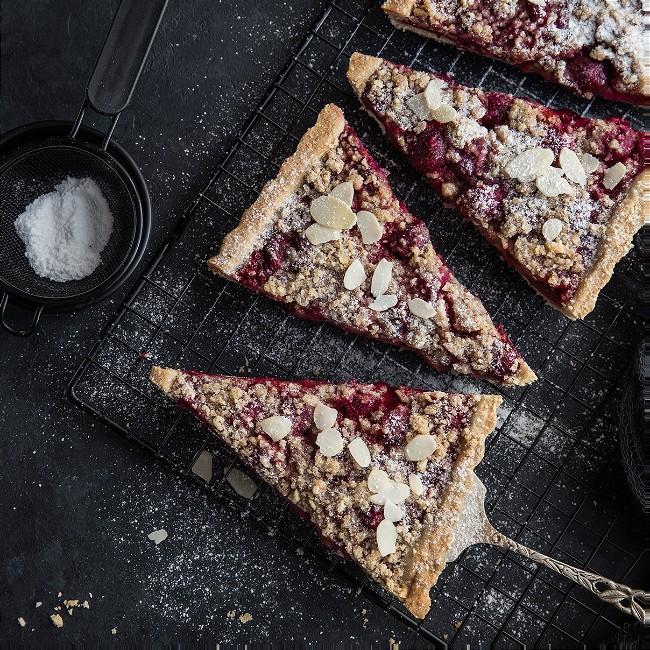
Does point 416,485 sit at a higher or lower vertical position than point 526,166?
lower

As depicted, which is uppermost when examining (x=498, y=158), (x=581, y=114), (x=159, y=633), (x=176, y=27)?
(x=581, y=114)

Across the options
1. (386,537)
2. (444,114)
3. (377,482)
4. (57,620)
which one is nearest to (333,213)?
(444,114)

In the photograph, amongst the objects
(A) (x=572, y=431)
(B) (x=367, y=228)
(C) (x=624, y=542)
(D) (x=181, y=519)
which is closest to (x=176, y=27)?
(B) (x=367, y=228)

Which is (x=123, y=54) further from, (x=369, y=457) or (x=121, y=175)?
(x=369, y=457)

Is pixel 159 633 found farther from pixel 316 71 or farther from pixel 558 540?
pixel 316 71

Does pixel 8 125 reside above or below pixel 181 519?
above

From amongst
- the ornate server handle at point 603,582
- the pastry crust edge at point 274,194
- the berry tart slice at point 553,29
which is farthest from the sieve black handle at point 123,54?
the ornate server handle at point 603,582

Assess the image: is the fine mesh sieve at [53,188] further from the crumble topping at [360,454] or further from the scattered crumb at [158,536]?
the scattered crumb at [158,536]
